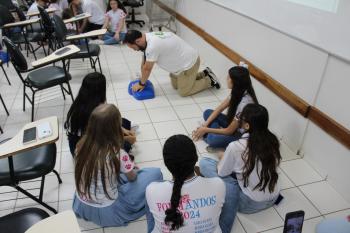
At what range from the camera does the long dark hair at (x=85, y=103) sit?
1.98 meters

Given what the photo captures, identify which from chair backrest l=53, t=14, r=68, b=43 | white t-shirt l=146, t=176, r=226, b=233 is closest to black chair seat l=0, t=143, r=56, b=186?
white t-shirt l=146, t=176, r=226, b=233

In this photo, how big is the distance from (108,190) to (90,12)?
14.1ft

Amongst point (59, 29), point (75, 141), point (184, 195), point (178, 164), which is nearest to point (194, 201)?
point (184, 195)

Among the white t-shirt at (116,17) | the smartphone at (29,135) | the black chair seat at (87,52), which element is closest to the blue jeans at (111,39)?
the white t-shirt at (116,17)

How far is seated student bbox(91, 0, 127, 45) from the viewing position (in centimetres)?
506

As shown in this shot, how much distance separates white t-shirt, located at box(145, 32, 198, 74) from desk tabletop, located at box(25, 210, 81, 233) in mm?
2238

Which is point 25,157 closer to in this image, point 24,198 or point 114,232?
point 24,198

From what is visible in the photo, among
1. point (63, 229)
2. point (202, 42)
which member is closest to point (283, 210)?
point (63, 229)

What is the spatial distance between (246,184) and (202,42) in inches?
116

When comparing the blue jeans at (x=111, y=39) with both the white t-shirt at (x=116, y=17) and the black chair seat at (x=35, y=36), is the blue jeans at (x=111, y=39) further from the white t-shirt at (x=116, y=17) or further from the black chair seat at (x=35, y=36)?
the black chair seat at (x=35, y=36)

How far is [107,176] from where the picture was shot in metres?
1.56

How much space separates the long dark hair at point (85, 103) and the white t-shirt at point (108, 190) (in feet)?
1.70

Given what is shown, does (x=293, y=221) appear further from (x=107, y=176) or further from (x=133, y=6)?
(x=133, y=6)

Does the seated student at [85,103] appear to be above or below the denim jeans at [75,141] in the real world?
above
